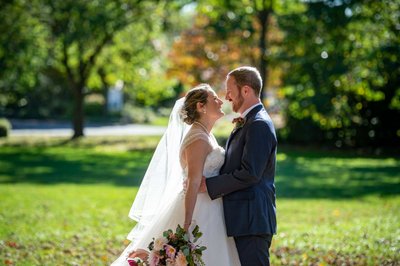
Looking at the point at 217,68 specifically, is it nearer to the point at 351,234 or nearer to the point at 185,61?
the point at 185,61

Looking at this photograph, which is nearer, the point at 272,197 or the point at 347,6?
the point at 272,197

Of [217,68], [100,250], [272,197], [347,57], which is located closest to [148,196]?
[272,197]

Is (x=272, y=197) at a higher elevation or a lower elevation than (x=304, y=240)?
higher

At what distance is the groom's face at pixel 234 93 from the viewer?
15.1 ft

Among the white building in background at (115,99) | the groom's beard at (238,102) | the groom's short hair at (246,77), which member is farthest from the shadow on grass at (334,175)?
the white building in background at (115,99)

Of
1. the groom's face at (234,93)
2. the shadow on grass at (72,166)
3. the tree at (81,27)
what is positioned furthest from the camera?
the tree at (81,27)

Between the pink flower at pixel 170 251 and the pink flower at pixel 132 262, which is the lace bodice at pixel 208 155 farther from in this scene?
the pink flower at pixel 132 262

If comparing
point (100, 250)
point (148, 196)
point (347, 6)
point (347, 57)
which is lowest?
point (100, 250)

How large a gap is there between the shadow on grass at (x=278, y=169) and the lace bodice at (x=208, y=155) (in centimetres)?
1011

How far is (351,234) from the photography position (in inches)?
369

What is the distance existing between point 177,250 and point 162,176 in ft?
2.82

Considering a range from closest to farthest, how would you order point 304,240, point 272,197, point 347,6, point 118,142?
1. point 272,197
2. point 304,240
3. point 347,6
4. point 118,142

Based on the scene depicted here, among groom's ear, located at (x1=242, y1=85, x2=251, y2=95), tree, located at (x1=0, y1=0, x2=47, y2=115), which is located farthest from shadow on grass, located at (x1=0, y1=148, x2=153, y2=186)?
groom's ear, located at (x1=242, y1=85, x2=251, y2=95)

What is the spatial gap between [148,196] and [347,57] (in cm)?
1744
